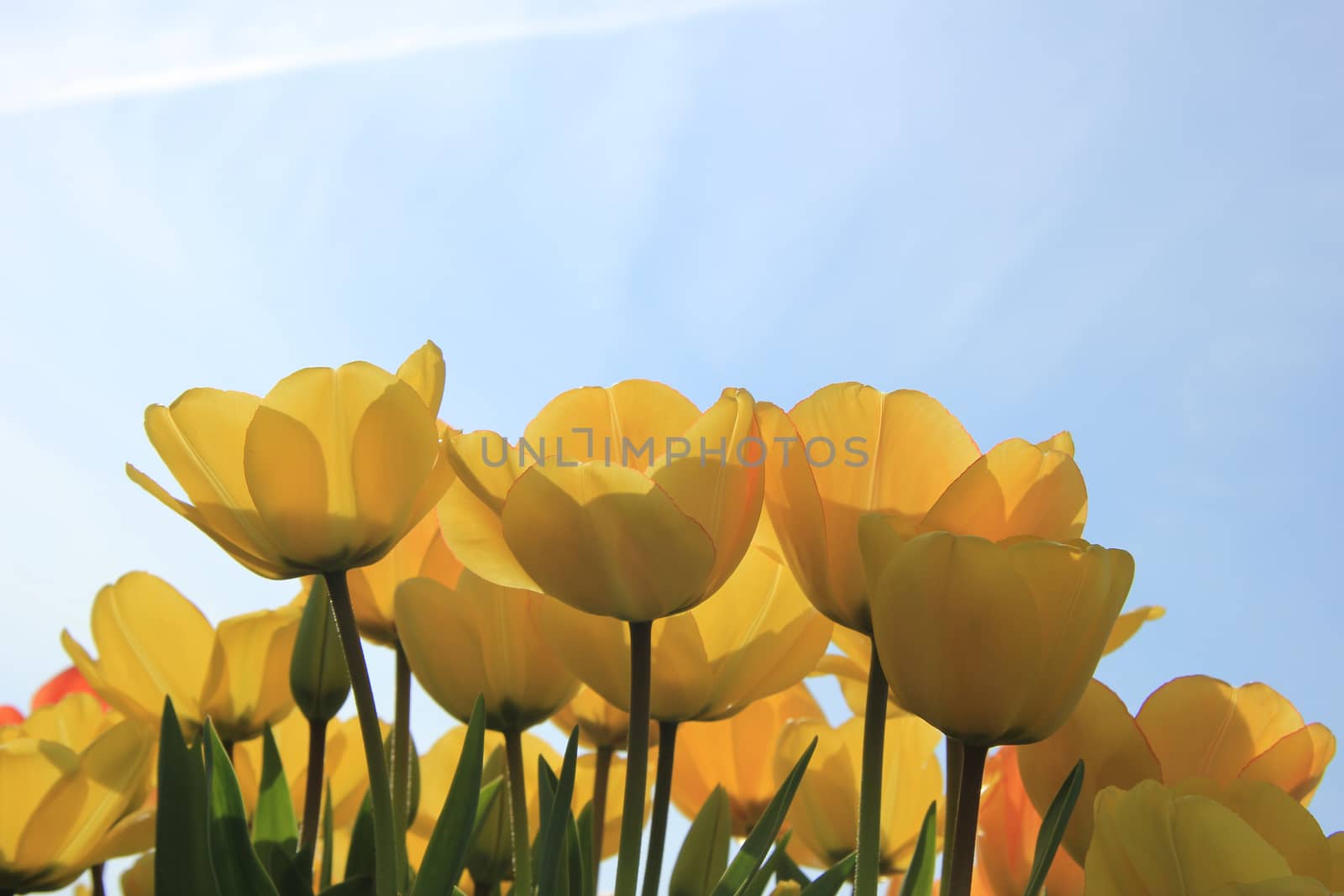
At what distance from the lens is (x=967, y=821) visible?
1.41 feet

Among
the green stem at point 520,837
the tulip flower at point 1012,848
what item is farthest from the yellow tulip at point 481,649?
the tulip flower at point 1012,848

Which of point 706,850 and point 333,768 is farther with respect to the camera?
point 333,768

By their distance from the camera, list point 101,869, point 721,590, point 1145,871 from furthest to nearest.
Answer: point 101,869 < point 721,590 < point 1145,871

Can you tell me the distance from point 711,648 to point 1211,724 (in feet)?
0.78

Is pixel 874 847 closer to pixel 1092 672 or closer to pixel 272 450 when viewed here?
pixel 1092 672

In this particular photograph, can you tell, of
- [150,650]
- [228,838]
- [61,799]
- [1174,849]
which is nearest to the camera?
[1174,849]

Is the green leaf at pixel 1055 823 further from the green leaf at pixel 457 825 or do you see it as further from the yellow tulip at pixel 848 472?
the green leaf at pixel 457 825

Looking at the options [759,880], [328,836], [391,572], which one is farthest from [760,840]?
[328,836]

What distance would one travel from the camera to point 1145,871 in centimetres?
39

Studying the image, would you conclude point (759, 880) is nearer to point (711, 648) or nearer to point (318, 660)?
point (711, 648)

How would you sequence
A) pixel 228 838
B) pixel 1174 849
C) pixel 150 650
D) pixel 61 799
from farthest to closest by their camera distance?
1. pixel 150 650
2. pixel 61 799
3. pixel 228 838
4. pixel 1174 849

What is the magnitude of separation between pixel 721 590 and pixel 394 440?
6.7 inches

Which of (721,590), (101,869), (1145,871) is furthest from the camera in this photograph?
(101,869)

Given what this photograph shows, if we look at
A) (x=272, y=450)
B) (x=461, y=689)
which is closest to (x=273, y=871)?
(x=461, y=689)
